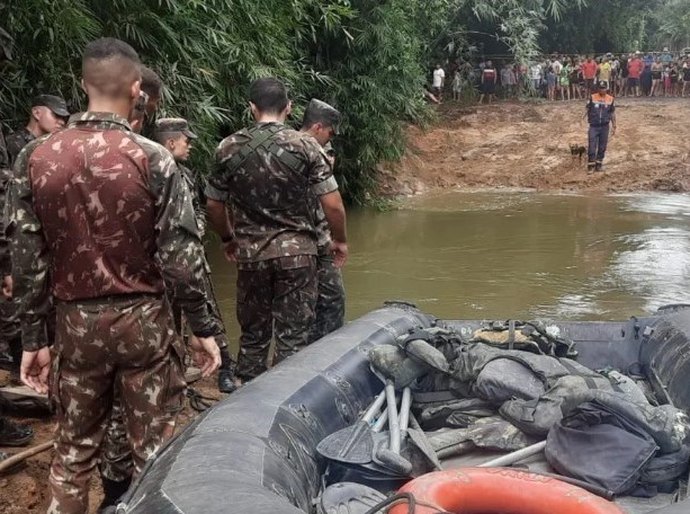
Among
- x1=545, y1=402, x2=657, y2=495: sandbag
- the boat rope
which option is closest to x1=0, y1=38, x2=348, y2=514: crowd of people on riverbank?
the boat rope

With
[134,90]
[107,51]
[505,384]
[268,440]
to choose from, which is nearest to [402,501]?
[268,440]

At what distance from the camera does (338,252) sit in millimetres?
4164

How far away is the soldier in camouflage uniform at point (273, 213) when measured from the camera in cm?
363

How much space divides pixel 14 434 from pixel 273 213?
153cm

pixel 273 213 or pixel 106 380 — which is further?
pixel 273 213

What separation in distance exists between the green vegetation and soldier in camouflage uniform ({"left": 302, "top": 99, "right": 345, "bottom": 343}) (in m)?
1.55

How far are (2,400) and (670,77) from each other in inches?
734

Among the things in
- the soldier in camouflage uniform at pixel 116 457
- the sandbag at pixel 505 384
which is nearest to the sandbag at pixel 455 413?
the sandbag at pixel 505 384

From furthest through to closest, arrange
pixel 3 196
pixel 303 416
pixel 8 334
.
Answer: pixel 8 334, pixel 3 196, pixel 303 416

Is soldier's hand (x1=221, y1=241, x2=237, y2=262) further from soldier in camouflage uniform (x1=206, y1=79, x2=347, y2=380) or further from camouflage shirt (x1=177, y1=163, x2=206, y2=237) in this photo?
camouflage shirt (x1=177, y1=163, x2=206, y2=237)

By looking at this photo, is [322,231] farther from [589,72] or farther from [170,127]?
[589,72]

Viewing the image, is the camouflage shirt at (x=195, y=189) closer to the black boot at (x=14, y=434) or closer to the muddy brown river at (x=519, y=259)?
the muddy brown river at (x=519, y=259)

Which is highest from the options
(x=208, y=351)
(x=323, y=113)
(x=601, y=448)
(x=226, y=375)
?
(x=323, y=113)

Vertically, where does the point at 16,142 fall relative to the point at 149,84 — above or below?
below
